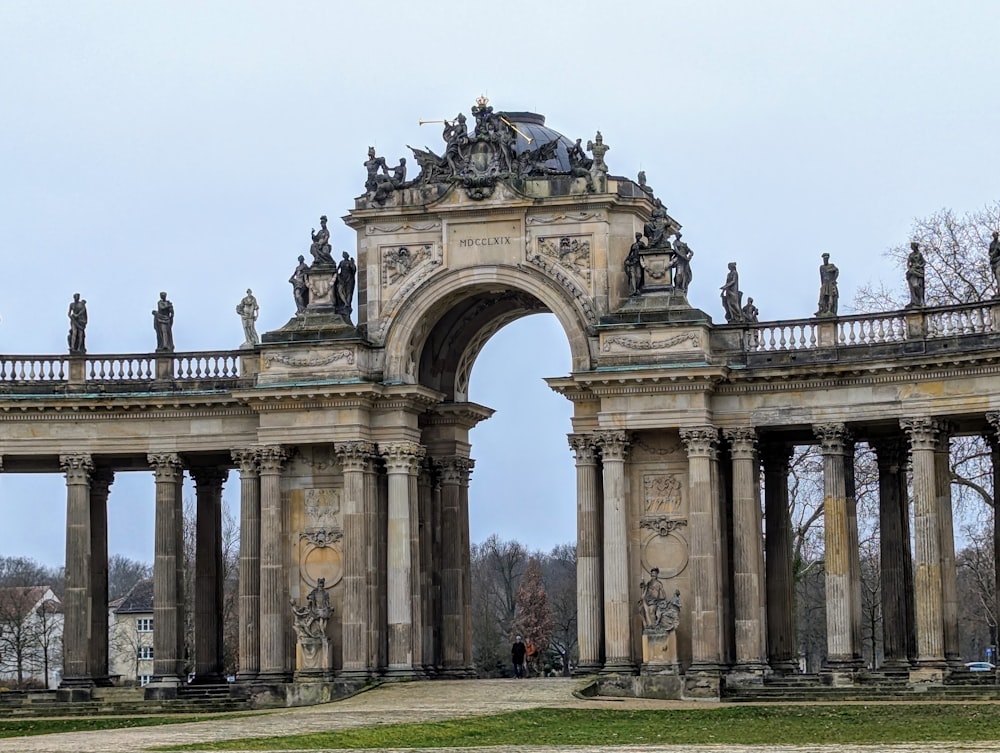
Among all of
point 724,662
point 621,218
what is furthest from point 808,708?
point 621,218

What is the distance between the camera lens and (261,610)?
66.4 metres

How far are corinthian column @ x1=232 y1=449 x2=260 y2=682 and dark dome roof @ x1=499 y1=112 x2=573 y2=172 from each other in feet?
42.5

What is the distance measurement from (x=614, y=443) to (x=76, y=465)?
17485 millimetres

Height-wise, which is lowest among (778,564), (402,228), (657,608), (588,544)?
(657,608)

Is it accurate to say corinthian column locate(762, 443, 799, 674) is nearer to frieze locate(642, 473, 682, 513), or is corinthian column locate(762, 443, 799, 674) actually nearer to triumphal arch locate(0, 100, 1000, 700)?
triumphal arch locate(0, 100, 1000, 700)

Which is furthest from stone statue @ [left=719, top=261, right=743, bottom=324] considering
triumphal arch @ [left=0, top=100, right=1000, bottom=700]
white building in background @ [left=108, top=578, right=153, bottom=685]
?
white building in background @ [left=108, top=578, right=153, bottom=685]

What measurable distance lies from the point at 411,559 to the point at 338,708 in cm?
823

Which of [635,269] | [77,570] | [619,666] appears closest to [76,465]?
[77,570]

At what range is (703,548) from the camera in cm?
6312

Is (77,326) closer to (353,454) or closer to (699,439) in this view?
(353,454)

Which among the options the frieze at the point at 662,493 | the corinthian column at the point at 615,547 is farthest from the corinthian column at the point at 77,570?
the frieze at the point at 662,493

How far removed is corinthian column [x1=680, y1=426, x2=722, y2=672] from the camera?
62844 mm

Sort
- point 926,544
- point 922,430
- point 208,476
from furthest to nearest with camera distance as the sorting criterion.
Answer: point 208,476
point 922,430
point 926,544

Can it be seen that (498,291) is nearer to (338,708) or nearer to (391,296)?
(391,296)
